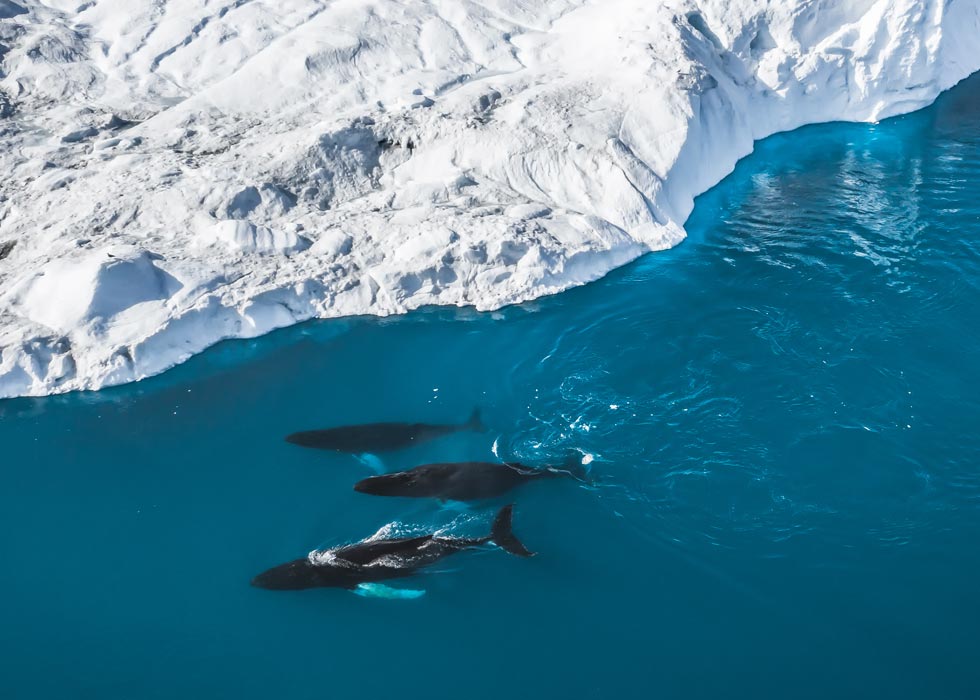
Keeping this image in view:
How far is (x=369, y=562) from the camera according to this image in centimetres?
806

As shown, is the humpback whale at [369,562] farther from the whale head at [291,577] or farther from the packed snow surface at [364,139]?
the packed snow surface at [364,139]

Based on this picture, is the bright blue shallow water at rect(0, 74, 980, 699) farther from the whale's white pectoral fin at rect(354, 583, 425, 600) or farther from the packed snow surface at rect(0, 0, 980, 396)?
the packed snow surface at rect(0, 0, 980, 396)

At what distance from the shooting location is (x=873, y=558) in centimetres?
779

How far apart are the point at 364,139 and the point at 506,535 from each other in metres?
7.90

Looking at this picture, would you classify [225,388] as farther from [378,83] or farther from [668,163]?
[668,163]

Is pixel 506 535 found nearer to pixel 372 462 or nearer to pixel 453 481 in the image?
pixel 453 481

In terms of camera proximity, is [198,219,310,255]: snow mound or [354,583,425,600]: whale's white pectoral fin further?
[198,219,310,255]: snow mound

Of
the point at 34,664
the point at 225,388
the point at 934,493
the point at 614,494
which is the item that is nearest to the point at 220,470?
the point at 225,388

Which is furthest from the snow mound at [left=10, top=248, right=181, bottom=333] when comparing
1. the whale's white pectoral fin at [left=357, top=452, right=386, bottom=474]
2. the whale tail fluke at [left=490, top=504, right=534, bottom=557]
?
the whale tail fluke at [left=490, top=504, right=534, bottom=557]

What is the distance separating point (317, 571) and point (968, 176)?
12229 mm

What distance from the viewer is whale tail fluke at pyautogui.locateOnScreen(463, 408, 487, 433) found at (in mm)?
9695

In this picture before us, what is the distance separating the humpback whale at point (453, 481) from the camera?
345 inches

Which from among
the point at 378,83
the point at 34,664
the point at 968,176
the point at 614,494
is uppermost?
the point at 378,83

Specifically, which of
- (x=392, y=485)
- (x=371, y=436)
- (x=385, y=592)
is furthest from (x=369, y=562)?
(x=371, y=436)
